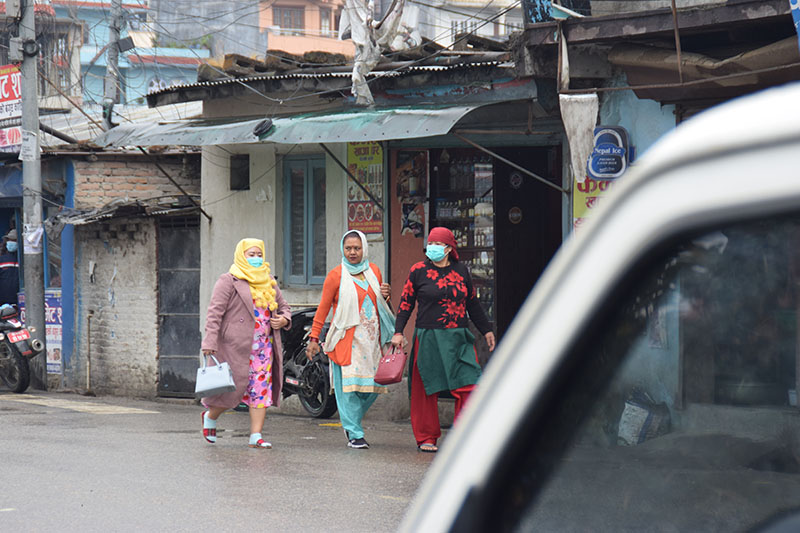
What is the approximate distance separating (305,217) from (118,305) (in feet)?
12.4

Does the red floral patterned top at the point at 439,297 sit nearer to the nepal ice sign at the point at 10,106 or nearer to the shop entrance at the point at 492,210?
the shop entrance at the point at 492,210

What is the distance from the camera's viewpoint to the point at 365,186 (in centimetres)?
1201

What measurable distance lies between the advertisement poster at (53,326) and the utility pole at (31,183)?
56 cm

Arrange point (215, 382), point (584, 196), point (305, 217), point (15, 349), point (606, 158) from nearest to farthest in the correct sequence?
point (215, 382) → point (606, 158) → point (584, 196) → point (305, 217) → point (15, 349)

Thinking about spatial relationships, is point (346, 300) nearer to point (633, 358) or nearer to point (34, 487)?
point (34, 487)

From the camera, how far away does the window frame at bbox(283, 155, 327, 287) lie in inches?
502

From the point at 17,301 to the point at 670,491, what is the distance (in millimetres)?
17514

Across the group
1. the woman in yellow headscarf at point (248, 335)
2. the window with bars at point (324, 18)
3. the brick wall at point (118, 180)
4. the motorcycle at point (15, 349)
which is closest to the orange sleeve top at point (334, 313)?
the woman in yellow headscarf at point (248, 335)

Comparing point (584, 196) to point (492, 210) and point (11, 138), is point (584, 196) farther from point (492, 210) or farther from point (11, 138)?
point (11, 138)

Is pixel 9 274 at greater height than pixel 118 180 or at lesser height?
lesser

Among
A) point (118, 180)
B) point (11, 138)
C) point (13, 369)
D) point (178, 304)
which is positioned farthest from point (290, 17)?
point (178, 304)

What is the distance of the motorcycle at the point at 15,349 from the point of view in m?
14.8

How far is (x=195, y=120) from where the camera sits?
13109mm

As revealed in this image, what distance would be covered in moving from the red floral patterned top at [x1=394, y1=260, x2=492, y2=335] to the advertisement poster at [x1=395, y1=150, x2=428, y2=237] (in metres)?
2.83
